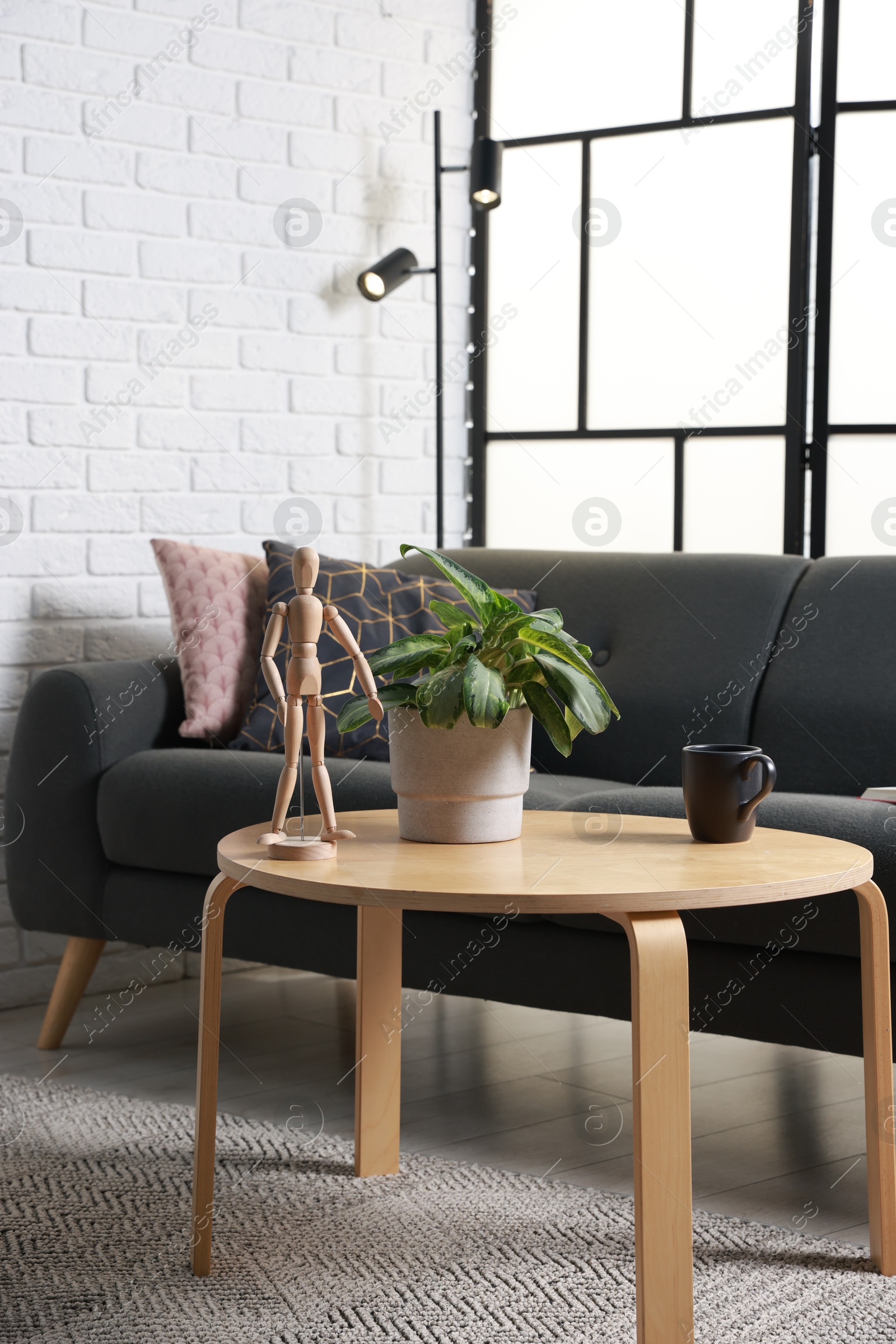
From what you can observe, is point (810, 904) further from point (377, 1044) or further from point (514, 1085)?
point (514, 1085)

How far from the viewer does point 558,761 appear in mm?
2666

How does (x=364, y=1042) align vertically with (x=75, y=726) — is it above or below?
below

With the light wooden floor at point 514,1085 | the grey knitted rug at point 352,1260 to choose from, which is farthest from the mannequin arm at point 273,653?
the light wooden floor at point 514,1085

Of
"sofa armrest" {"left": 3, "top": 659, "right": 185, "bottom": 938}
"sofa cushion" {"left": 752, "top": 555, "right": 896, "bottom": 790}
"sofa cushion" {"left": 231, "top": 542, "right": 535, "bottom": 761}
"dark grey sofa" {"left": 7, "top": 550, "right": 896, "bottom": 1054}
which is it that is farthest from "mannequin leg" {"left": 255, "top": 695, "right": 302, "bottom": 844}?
"sofa cushion" {"left": 752, "top": 555, "right": 896, "bottom": 790}

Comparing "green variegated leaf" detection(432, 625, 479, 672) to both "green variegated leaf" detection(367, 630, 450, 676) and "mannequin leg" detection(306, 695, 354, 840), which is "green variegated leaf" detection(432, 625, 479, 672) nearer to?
"green variegated leaf" detection(367, 630, 450, 676)

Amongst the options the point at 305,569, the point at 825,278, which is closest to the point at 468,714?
the point at 305,569

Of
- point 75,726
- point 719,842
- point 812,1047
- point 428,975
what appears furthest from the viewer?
point 75,726

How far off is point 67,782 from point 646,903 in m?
1.46

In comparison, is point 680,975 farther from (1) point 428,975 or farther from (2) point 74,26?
(2) point 74,26

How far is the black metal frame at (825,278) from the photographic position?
9.94 feet

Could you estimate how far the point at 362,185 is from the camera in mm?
3320

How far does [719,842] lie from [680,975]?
0.26 meters

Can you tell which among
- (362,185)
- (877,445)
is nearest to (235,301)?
(362,185)

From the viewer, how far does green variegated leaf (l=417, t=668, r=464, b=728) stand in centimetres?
150
